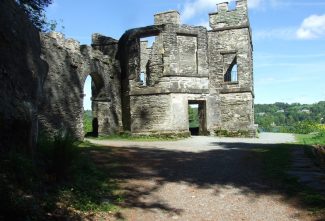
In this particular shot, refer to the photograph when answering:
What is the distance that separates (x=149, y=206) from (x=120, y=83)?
14507 millimetres

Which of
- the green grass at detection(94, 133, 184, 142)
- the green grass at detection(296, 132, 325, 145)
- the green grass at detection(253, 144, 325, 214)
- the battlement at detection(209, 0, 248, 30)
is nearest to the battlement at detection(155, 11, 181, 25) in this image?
the battlement at detection(209, 0, 248, 30)

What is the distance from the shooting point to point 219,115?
1997cm

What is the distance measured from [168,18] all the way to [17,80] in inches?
589

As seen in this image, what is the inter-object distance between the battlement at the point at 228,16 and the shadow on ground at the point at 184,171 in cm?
1068

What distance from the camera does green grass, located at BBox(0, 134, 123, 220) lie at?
428 cm

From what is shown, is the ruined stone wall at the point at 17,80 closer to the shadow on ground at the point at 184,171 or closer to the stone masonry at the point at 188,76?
the shadow on ground at the point at 184,171

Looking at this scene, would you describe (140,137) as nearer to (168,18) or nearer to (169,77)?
(169,77)

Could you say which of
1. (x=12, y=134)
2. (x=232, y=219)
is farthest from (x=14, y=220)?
(x=232, y=219)

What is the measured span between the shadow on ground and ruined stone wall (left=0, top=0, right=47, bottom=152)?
1.99 meters

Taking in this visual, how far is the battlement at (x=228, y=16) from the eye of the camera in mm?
20000

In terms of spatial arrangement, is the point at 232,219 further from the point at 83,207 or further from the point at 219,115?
the point at 219,115

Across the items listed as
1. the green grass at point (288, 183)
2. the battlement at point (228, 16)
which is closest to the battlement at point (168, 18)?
the battlement at point (228, 16)

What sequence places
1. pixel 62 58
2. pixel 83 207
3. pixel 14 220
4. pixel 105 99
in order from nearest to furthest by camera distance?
pixel 14 220, pixel 83 207, pixel 62 58, pixel 105 99

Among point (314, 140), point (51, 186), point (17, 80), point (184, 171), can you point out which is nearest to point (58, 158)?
point (51, 186)
